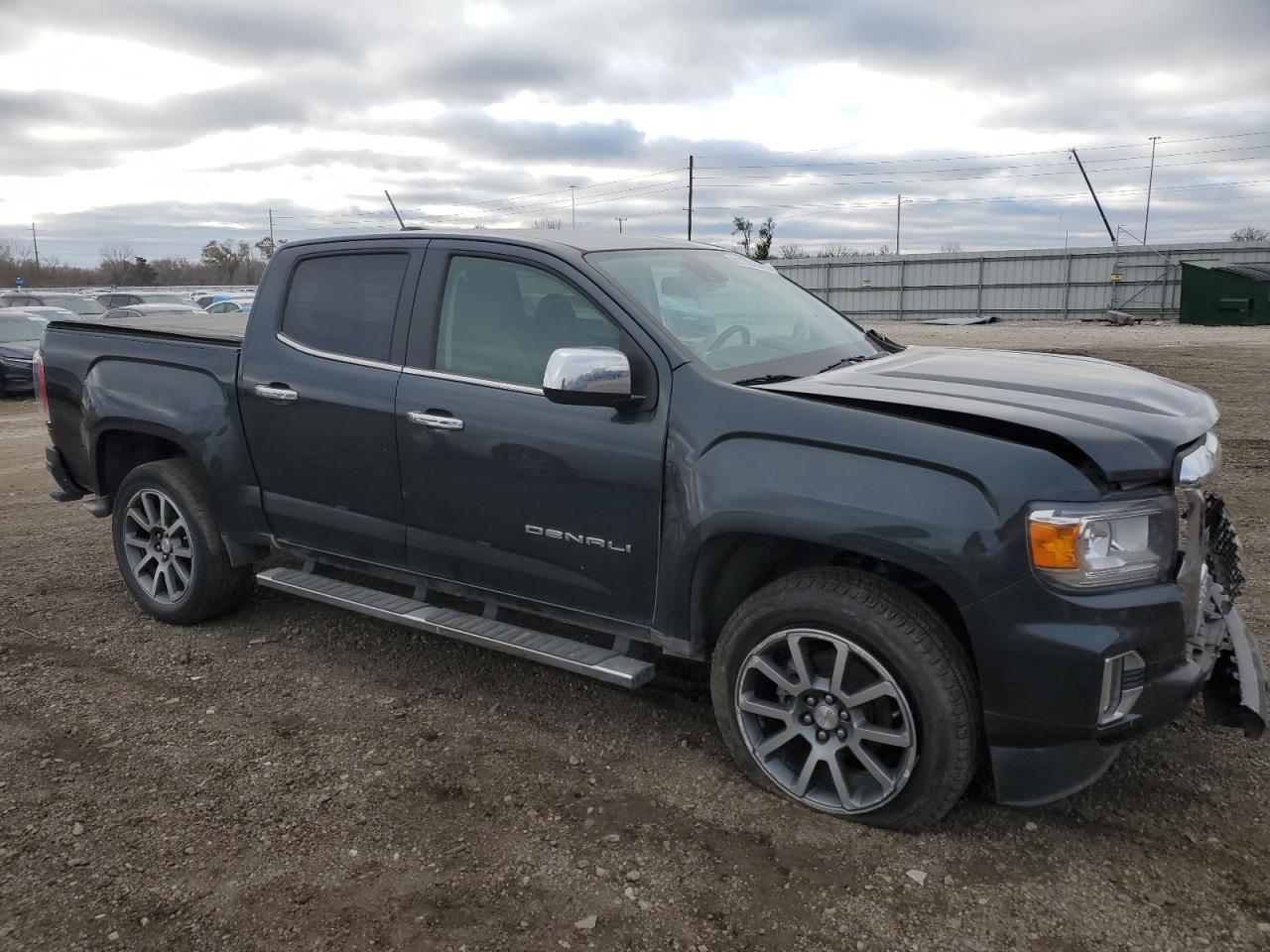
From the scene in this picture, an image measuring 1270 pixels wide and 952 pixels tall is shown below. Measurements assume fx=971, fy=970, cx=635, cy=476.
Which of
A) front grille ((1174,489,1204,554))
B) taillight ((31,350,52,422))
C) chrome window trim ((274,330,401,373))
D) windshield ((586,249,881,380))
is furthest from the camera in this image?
taillight ((31,350,52,422))

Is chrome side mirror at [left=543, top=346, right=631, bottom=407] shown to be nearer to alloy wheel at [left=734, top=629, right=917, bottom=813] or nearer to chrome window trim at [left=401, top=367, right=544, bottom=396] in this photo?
chrome window trim at [left=401, top=367, right=544, bottom=396]

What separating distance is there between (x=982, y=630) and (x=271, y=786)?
7.90 feet

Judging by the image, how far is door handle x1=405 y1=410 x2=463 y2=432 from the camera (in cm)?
367

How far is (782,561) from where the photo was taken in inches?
129

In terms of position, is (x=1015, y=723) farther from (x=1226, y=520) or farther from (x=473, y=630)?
(x=473, y=630)

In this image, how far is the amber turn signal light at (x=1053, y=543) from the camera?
8.55 ft

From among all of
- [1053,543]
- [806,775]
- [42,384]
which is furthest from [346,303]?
[1053,543]

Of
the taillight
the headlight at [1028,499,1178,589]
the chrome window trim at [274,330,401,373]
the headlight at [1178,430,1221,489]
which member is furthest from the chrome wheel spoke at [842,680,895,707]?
the taillight

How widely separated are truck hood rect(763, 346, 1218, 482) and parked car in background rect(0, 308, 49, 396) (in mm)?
15782

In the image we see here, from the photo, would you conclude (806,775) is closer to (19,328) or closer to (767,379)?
(767,379)

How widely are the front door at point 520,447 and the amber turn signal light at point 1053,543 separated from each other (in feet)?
3.87

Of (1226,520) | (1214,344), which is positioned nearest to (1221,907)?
(1226,520)

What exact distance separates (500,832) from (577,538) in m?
1.01

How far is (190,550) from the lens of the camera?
473 centimetres
